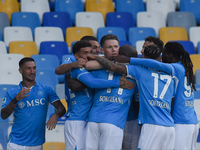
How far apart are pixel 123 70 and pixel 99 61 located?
0.27 m

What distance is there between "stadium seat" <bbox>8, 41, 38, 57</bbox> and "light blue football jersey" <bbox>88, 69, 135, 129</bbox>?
3.81 meters

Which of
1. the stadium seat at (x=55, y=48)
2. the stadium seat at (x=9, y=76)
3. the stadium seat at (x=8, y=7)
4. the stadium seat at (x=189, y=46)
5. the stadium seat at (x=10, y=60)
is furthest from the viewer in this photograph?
the stadium seat at (x=8, y=7)

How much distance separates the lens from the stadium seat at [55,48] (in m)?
7.86

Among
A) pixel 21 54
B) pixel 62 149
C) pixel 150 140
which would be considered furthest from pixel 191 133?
pixel 21 54

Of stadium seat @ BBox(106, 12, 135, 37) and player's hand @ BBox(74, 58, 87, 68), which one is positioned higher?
stadium seat @ BBox(106, 12, 135, 37)

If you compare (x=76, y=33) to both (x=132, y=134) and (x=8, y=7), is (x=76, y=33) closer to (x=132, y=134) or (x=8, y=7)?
(x=8, y=7)

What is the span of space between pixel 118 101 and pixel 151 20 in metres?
5.12

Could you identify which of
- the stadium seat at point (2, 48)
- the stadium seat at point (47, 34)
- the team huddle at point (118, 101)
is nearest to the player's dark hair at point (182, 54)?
the team huddle at point (118, 101)

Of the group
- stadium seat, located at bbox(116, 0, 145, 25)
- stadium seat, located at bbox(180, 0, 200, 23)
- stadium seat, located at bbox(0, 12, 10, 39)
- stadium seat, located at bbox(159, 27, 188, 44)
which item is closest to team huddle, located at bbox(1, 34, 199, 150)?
stadium seat, located at bbox(159, 27, 188, 44)

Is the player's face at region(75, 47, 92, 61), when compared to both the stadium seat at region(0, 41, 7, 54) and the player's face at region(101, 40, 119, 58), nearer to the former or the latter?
the player's face at region(101, 40, 119, 58)

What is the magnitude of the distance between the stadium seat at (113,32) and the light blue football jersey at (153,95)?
13.3 feet

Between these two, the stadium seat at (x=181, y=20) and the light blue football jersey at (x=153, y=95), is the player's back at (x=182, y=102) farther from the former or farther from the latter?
the stadium seat at (x=181, y=20)

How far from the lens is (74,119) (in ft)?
14.1

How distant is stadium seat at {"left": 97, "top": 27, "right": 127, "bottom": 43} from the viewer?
8.16 metres
